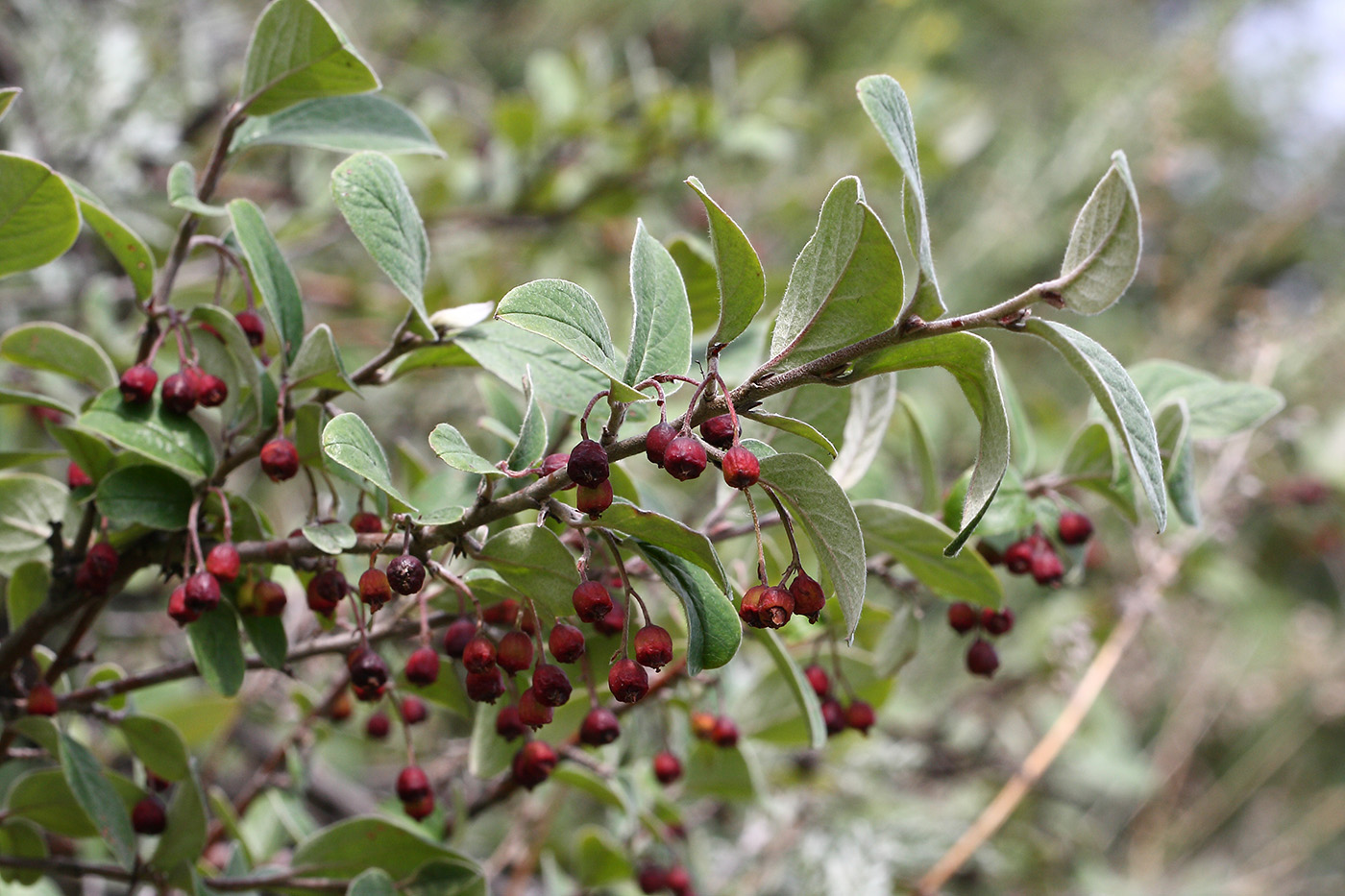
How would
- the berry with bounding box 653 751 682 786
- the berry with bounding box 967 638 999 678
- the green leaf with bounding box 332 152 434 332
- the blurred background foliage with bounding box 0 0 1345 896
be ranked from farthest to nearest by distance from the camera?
1. the blurred background foliage with bounding box 0 0 1345 896
2. the berry with bounding box 653 751 682 786
3. the berry with bounding box 967 638 999 678
4. the green leaf with bounding box 332 152 434 332

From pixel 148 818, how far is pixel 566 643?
62cm

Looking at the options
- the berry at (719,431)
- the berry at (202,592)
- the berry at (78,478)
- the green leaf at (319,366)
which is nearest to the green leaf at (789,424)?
the berry at (719,431)

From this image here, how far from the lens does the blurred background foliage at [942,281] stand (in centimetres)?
221

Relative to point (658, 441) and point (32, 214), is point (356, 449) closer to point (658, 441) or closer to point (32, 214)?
point (658, 441)

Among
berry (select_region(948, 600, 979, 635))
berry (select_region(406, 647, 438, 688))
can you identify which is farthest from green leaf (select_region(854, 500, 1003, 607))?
berry (select_region(406, 647, 438, 688))

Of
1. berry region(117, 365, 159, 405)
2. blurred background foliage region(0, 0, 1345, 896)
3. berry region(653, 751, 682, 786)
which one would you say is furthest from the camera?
blurred background foliage region(0, 0, 1345, 896)

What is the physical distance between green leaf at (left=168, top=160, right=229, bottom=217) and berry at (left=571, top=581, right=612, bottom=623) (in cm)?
50

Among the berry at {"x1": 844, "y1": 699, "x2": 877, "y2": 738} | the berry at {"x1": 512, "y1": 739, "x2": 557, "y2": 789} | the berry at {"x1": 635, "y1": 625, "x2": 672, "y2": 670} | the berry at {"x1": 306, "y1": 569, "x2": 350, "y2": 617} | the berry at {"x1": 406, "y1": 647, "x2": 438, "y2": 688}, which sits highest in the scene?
the berry at {"x1": 635, "y1": 625, "x2": 672, "y2": 670}

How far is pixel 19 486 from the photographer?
1103 mm

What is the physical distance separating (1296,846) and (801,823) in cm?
182

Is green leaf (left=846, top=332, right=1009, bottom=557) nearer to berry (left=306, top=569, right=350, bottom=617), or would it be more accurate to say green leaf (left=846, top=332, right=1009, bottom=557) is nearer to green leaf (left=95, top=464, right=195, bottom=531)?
berry (left=306, top=569, right=350, bottom=617)

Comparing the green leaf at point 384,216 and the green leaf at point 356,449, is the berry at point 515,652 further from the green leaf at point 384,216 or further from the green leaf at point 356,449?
the green leaf at point 384,216

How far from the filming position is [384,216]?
885 mm

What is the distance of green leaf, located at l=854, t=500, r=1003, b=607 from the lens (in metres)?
0.97
